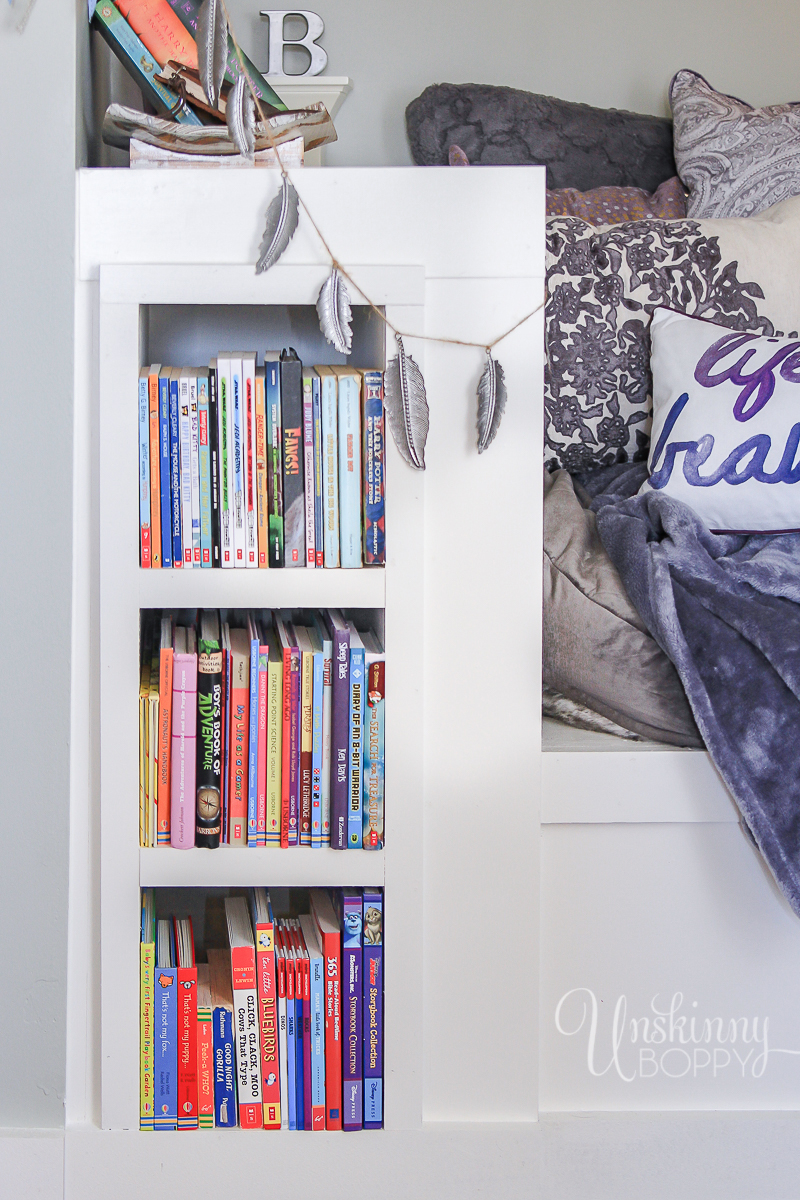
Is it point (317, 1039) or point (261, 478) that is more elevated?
point (261, 478)

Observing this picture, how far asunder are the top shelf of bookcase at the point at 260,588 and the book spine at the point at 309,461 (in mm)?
25

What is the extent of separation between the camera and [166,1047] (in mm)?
1039

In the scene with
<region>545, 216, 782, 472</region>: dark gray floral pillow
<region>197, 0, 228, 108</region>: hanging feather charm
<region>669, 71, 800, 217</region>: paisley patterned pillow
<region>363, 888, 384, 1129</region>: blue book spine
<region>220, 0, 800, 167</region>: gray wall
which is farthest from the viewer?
<region>220, 0, 800, 167</region>: gray wall

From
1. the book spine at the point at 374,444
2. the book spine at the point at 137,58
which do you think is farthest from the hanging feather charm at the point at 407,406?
the book spine at the point at 137,58

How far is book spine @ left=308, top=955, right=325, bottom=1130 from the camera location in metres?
1.04

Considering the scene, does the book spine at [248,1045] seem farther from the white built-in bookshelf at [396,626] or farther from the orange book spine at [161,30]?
the orange book spine at [161,30]

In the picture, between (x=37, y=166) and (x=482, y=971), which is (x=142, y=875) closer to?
(x=482, y=971)

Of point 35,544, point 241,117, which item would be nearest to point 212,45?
point 241,117

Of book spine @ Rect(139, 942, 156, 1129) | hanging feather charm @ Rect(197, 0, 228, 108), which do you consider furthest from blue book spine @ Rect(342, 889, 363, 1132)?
hanging feather charm @ Rect(197, 0, 228, 108)

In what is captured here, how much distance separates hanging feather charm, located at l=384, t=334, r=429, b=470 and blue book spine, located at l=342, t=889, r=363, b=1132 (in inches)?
19.2

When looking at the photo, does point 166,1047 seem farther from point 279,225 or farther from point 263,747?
point 279,225

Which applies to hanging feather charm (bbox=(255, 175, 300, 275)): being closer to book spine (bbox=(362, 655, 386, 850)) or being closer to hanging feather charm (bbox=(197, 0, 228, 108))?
hanging feather charm (bbox=(197, 0, 228, 108))

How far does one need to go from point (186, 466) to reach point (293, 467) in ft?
0.36

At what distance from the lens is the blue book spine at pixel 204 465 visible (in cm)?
100
